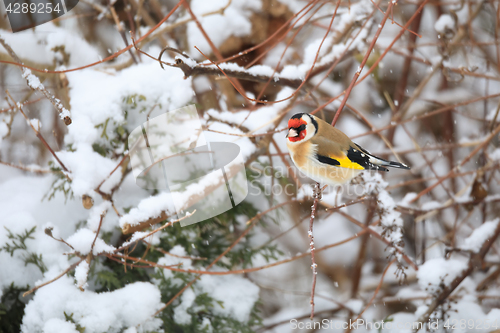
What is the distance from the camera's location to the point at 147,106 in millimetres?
1587

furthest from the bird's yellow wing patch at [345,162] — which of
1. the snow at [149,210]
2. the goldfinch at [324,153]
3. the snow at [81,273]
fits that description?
the snow at [81,273]

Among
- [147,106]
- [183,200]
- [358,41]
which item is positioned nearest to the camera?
[183,200]

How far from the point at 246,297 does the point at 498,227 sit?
1.17 meters

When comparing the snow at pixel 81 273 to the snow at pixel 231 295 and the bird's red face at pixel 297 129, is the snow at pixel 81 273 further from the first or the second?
the bird's red face at pixel 297 129

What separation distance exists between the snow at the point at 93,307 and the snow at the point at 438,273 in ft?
3.68

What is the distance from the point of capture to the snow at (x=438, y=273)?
1529 millimetres

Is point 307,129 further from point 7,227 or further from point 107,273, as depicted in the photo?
point 7,227

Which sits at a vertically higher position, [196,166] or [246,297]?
[196,166]

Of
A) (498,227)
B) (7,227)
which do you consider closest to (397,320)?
(498,227)

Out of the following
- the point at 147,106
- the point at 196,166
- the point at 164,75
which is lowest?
the point at 196,166

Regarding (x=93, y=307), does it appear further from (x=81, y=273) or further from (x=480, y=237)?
(x=480, y=237)

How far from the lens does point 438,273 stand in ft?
5.08

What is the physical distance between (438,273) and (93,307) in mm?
1393

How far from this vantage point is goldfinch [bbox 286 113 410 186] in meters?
1.06
